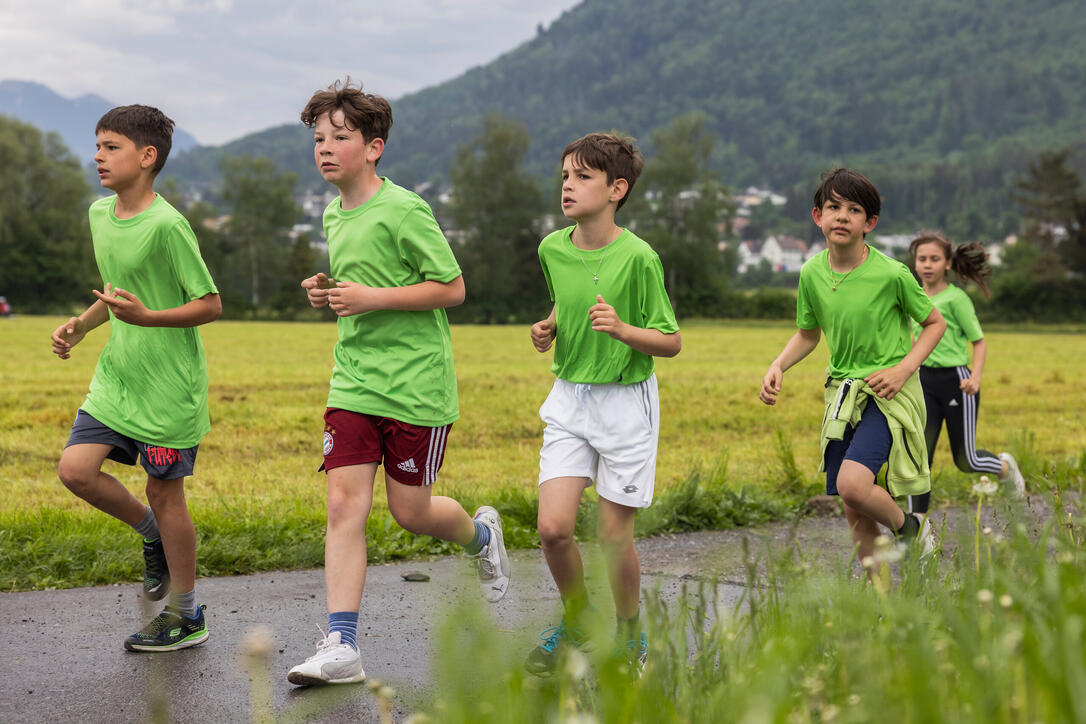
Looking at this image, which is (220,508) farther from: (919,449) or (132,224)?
(919,449)

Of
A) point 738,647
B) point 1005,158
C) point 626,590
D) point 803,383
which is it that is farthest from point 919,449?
point 1005,158

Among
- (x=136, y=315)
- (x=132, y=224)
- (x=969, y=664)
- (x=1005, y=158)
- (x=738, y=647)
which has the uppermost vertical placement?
(x=1005, y=158)

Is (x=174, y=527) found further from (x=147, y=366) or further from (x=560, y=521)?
(x=560, y=521)

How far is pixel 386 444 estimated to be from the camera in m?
4.62

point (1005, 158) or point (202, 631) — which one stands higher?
point (1005, 158)

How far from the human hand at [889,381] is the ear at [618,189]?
4.74ft

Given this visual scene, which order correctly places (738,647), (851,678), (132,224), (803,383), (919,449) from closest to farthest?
(851,678), (738,647), (132,224), (919,449), (803,383)

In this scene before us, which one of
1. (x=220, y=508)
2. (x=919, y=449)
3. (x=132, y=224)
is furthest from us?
(x=220, y=508)

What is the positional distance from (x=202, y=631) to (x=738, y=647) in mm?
2796

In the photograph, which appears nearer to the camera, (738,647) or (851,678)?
(851,678)

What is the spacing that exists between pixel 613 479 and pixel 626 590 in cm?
45

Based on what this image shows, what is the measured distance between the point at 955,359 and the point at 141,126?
564 centimetres

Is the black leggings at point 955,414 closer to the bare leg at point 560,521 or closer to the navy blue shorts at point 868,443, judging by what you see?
the navy blue shorts at point 868,443

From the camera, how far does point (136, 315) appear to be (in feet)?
15.1
